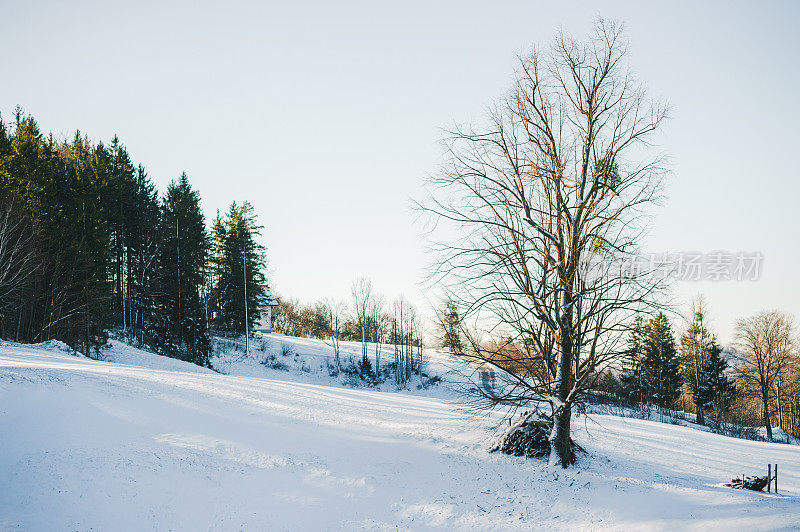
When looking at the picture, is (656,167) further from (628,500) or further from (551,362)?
(628,500)

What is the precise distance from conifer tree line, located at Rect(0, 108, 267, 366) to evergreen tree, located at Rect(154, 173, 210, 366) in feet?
0.29

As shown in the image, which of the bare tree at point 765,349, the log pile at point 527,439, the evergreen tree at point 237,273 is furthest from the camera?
the evergreen tree at point 237,273

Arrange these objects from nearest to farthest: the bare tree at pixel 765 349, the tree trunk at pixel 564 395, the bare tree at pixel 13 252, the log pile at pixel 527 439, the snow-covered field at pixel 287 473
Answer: the snow-covered field at pixel 287 473, the tree trunk at pixel 564 395, the log pile at pixel 527 439, the bare tree at pixel 13 252, the bare tree at pixel 765 349

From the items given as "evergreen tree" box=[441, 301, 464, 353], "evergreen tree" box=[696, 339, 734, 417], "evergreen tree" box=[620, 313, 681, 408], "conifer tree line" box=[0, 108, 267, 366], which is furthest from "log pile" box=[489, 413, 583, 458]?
"evergreen tree" box=[696, 339, 734, 417]

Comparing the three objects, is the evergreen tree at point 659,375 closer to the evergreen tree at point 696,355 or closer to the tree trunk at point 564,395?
the evergreen tree at point 696,355

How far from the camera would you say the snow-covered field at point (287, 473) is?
8875 mm

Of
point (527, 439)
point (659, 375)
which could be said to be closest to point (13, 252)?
point (527, 439)

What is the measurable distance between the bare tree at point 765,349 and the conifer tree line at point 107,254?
151 ft

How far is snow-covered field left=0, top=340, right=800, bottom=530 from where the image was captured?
888cm

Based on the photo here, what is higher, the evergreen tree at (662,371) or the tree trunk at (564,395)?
the tree trunk at (564,395)

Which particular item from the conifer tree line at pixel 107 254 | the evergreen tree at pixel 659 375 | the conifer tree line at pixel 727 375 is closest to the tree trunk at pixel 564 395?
the conifer tree line at pixel 727 375

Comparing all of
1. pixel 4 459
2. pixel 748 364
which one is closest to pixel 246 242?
pixel 4 459

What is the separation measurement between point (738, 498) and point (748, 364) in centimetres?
3705

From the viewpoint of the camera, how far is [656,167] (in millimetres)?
11719
